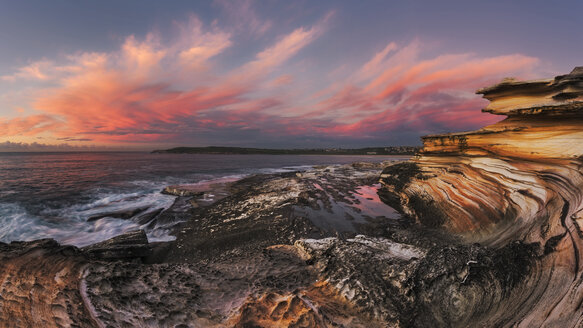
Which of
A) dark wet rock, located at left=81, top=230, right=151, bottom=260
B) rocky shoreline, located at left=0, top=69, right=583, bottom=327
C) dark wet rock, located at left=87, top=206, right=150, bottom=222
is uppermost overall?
rocky shoreline, located at left=0, top=69, right=583, bottom=327

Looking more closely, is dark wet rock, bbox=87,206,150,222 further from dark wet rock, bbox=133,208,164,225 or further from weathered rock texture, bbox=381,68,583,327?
weathered rock texture, bbox=381,68,583,327

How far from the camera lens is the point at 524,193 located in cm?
634

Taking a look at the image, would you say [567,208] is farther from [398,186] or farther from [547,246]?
[398,186]

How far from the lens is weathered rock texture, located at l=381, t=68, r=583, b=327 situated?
11.5 ft

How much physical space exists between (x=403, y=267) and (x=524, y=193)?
4919 millimetres

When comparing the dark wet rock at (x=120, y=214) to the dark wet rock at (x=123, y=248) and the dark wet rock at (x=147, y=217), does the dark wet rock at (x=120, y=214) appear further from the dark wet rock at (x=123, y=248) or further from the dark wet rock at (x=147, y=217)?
the dark wet rock at (x=123, y=248)

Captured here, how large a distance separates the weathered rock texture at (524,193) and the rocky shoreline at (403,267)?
3 centimetres

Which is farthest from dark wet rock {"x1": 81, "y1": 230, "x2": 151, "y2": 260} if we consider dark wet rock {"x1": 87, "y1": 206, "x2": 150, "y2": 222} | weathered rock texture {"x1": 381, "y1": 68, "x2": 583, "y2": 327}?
weathered rock texture {"x1": 381, "y1": 68, "x2": 583, "y2": 327}

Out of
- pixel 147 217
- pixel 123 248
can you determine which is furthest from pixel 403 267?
pixel 147 217

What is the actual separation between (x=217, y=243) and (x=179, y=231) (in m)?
3.06

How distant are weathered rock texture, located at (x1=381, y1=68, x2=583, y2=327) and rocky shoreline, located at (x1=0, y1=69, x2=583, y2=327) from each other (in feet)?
0.10

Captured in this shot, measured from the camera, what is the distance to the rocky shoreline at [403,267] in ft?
10.8

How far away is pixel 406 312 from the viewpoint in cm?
364

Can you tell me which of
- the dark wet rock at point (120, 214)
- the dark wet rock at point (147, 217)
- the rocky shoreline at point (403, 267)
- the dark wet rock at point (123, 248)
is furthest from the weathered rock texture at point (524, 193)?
the dark wet rock at point (120, 214)
